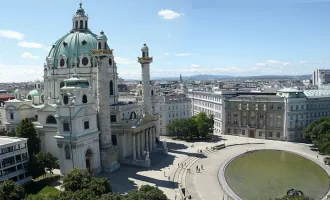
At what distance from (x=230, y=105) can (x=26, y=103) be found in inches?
2290

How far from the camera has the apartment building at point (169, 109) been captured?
320 ft

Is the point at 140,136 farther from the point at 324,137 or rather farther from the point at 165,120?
the point at 324,137

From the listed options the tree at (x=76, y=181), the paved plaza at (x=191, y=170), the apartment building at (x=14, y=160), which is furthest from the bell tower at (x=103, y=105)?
the tree at (x=76, y=181)

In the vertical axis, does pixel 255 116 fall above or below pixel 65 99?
below

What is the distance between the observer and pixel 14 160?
50.9m

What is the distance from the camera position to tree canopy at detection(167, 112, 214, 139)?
86750 millimetres

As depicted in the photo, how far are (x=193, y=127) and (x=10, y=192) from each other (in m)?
55.9

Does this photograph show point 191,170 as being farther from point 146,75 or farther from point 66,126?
point 146,75

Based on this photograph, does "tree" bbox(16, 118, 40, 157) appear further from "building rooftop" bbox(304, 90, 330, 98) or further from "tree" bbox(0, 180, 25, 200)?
"building rooftop" bbox(304, 90, 330, 98)

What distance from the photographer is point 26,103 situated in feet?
234

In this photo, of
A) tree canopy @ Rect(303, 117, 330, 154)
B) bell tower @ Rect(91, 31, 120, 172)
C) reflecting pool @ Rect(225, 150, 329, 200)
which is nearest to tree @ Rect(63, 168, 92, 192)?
bell tower @ Rect(91, 31, 120, 172)

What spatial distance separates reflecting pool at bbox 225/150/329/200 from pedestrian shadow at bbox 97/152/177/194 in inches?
498

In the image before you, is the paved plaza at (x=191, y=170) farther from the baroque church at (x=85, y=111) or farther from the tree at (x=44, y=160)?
the tree at (x=44, y=160)

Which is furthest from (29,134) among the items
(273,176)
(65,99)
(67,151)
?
(273,176)
